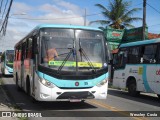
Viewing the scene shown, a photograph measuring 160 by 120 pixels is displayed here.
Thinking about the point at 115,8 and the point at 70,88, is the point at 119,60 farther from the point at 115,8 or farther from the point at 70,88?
the point at 115,8

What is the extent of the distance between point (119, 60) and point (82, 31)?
7957 mm

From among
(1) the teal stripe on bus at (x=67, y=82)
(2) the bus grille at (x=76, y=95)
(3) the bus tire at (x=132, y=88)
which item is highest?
(1) the teal stripe on bus at (x=67, y=82)

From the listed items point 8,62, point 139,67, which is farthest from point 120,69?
point 8,62

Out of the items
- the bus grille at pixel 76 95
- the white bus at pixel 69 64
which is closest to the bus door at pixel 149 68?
the white bus at pixel 69 64

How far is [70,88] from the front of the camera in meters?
11.5

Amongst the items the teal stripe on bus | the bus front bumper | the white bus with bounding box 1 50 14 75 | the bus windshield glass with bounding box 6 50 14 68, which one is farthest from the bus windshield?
the bus windshield glass with bounding box 6 50 14 68

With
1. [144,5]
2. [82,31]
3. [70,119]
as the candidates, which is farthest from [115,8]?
[70,119]

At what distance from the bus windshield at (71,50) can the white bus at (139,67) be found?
443cm

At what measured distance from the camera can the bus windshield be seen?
1157 cm

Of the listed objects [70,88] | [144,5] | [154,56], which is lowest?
[70,88]

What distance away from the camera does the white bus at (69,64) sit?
11.4 metres

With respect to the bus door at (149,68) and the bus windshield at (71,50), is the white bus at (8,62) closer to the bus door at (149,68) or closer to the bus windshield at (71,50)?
the bus door at (149,68)

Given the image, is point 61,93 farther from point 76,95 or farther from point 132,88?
point 132,88

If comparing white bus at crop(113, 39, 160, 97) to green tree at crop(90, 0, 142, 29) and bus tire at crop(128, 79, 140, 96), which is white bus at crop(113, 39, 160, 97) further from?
green tree at crop(90, 0, 142, 29)
